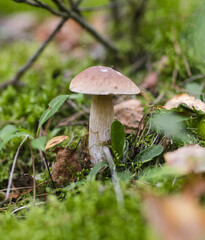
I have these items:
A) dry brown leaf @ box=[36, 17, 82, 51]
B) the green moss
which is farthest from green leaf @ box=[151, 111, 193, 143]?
dry brown leaf @ box=[36, 17, 82, 51]

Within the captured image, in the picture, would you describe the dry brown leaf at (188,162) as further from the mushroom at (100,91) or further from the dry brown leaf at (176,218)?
the mushroom at (100,91)

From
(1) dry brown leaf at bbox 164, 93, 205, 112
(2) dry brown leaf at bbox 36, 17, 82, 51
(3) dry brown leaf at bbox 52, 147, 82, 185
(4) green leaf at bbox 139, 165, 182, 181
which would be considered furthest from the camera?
(2) dry brown leaf at bbox 36, 17, 82, 51

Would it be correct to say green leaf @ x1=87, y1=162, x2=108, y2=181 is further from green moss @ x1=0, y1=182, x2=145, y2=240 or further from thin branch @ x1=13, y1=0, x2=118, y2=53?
thin branch @ x1=13, y1=0, x2=118, y2=53

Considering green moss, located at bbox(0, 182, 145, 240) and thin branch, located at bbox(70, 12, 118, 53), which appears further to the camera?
thin branch, located at bbox(70, 12, 118, 53)

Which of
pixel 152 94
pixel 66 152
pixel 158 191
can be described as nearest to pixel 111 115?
pixel 66 152

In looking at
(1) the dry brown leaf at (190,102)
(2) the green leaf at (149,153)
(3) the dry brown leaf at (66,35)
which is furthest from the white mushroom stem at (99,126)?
(3) the dry brown leaf at (66,35)

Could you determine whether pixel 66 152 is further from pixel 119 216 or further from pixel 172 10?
pixel 172 10
